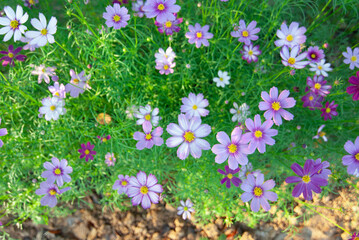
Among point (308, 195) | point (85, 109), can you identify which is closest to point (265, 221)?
point (308, 195)

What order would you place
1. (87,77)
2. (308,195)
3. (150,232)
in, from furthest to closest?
(150,232) < (87,77) < (308,195)

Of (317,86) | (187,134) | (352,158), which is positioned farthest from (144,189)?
(317,86)

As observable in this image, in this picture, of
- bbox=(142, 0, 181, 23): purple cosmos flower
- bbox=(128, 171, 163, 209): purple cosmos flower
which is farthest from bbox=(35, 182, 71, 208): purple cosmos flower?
bbox=(142, 0, 181, 23): purple cosmos flower

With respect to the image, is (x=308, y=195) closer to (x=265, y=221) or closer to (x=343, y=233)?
(x=265, y=221)

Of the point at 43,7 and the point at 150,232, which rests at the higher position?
A: the point at 43,7

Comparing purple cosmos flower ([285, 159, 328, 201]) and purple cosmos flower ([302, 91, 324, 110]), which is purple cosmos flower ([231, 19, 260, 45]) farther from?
purple cosmos flower ([285, 159, 328, 201])

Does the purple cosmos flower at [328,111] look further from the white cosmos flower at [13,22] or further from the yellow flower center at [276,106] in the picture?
the white cosmos flower at [13,22]
